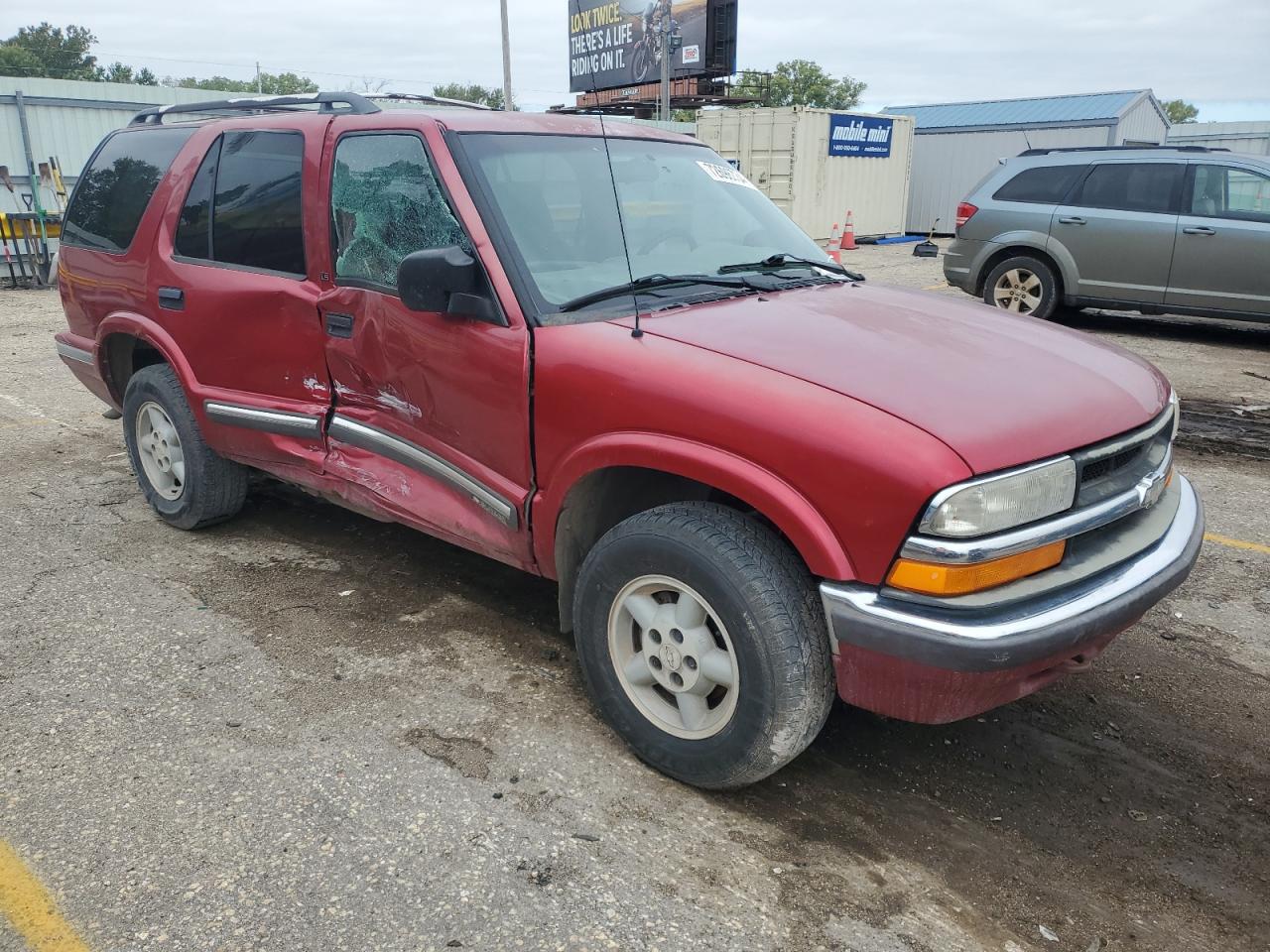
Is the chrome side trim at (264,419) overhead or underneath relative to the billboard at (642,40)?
underneath

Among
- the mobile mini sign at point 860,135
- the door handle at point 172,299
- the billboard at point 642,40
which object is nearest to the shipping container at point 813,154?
the mobile mini sign at point 860,135

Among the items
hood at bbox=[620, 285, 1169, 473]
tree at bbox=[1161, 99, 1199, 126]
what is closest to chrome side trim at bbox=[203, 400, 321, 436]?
hood at bbox=[620, 285, 1169, 473]

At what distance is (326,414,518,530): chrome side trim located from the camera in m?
3.27

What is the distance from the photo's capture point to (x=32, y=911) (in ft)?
7.77

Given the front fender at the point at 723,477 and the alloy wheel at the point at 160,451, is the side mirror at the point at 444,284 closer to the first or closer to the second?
the front fender at the point at 723,477

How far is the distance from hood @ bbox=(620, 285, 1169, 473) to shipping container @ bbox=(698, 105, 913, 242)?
16.0 metres

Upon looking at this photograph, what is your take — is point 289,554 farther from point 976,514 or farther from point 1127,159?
point 1127,159

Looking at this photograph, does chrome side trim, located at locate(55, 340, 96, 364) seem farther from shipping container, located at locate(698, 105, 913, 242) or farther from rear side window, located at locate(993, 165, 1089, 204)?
shipping container, located at locate(698, 105, 913, 242)

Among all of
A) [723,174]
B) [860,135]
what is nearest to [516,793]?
[723,174]

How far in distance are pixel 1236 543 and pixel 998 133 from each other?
22406 millimetres

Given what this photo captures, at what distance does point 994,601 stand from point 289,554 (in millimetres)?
3365

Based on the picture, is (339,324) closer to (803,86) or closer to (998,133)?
(998,133)

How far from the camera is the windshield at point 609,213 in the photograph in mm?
3211

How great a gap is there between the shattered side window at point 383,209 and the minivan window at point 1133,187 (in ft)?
27.2
